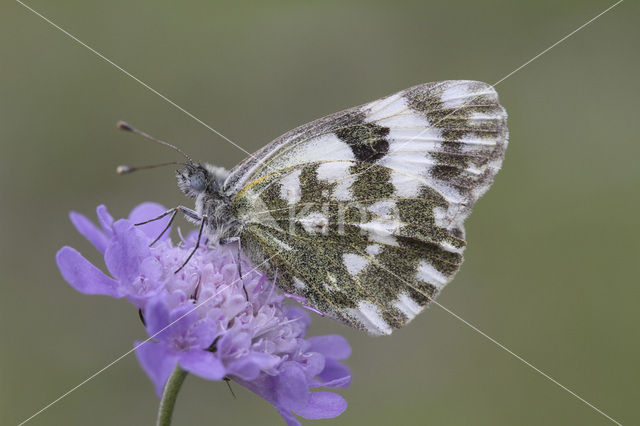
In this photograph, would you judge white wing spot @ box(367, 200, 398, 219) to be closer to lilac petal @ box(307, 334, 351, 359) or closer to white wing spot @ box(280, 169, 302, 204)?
white wing spot @ box(280, 169, 302, 204)

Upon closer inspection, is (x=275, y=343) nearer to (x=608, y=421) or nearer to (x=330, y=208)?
(x=330, y=208)

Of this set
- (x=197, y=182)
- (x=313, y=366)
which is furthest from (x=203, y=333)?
(x=197, y=182)

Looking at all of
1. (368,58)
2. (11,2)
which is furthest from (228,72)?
(11,2)

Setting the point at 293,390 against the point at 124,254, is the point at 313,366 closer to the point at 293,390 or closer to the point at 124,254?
the point at 293,390

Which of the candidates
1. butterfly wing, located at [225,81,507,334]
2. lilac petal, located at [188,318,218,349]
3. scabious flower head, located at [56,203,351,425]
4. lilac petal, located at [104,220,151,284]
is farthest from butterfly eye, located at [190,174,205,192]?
lilac petal, located at [188,318,218,349]

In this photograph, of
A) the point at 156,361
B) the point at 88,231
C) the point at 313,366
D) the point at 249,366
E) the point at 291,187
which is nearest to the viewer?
the point at 156,361

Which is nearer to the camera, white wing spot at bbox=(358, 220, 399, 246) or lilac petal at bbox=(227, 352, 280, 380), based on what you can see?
lilac petal at bbox=(227, 352, 280, 380)
